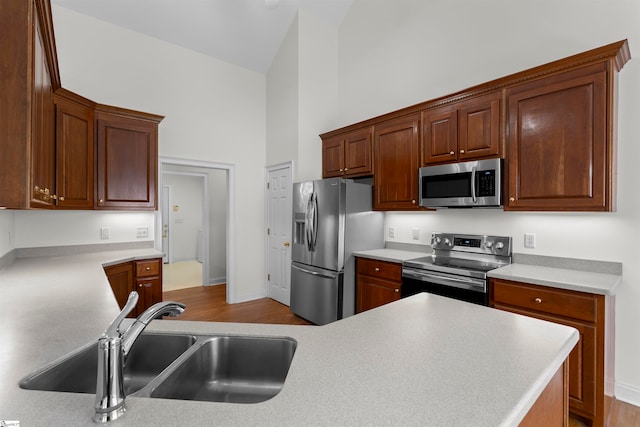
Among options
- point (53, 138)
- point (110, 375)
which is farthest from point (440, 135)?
point (53, 138)

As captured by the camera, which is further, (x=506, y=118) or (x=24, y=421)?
(x=506, y=118)

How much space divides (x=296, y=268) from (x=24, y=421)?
129 inches

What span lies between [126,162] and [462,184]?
3.35 metres

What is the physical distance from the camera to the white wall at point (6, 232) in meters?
2.54

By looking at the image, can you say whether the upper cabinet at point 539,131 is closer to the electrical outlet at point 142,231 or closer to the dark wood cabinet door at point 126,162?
the dark wood cabinet door at point 126,162

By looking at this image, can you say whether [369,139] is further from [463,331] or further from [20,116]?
[20,116]

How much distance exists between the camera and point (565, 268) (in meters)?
2.43

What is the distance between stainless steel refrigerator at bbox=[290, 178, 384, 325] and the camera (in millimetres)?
3355

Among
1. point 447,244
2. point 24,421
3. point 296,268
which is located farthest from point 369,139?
point 24,421

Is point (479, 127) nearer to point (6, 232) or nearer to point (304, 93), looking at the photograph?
point (304, 93)

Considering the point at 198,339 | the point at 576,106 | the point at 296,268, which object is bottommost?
the point at 296,268

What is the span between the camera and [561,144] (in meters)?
2.19

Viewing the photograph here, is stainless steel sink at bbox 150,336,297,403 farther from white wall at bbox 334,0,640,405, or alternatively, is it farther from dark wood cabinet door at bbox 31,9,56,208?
white wall at bbox 334,0,640,405

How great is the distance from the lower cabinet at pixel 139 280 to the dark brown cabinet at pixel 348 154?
2.32 m
